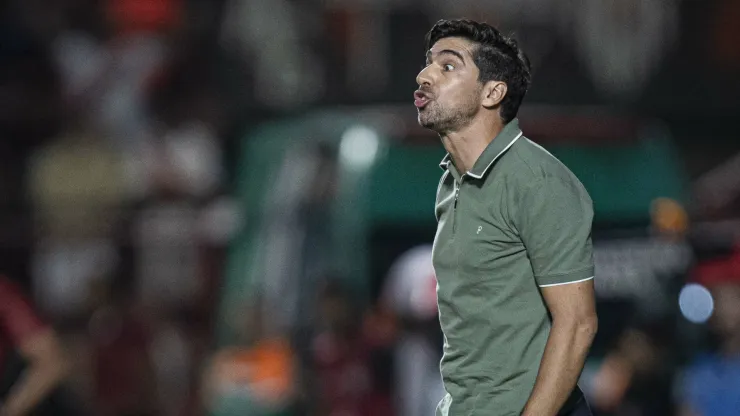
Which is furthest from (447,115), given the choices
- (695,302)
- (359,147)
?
(359,147)

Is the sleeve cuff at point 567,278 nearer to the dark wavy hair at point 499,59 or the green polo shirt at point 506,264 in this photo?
the green polo shirt at point 506,264

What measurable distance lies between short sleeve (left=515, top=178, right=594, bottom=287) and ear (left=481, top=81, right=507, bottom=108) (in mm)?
327

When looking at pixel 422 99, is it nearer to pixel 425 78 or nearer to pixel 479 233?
pixel 425 78

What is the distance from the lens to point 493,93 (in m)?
4.03

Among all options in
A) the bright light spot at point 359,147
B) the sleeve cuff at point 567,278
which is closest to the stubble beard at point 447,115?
the sleeve cuff at point 567,278

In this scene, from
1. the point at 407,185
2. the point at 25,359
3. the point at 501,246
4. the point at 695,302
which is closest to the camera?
the point at 501,246

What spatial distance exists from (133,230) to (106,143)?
99 centimetres

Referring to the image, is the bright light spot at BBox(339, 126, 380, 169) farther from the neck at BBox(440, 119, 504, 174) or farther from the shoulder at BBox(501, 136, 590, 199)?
the shoulder at BBox(501, 136, 590, 199)

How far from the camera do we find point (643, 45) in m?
13.3

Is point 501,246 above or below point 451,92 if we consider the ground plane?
below

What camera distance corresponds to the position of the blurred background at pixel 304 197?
302 inches

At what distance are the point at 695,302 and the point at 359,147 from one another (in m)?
2.18

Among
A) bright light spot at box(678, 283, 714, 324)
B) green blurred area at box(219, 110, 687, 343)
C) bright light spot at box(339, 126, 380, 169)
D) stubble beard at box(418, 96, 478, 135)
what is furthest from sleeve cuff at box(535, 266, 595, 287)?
bright light spot at box(339, 126, 380, 169)

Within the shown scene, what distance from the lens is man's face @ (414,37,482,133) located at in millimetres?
3996
